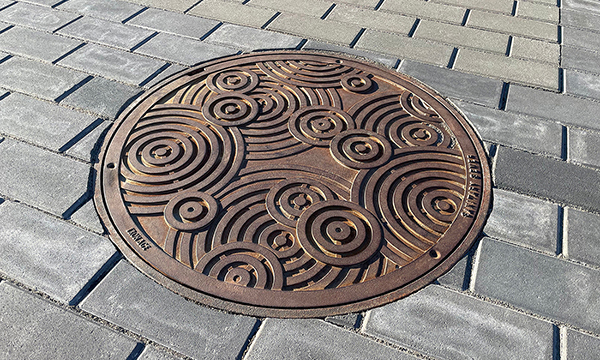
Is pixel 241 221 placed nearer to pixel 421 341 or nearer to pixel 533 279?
pixel 421 341

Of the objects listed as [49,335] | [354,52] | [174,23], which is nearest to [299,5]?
[354,52]

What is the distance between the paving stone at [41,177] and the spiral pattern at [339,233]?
42.4 inches

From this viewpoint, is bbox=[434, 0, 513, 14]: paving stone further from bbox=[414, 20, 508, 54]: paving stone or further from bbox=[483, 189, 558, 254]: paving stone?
bbox=[483, 189, 558, 254]: paving stone

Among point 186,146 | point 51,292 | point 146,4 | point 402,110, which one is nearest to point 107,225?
point 51,292

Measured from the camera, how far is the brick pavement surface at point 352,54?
5.67 feet

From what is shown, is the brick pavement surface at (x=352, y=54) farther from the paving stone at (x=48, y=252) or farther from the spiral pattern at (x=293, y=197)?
the spiral pattern at (x=293, y=197)

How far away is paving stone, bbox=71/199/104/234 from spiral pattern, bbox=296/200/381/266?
88cm

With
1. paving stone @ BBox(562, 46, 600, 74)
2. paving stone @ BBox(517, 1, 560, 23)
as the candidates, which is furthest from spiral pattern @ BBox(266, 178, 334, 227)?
paving stone @ BBox(517, 1, 560, 23)

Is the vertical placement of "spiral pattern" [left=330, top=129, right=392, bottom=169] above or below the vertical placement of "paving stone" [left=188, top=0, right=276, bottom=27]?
below

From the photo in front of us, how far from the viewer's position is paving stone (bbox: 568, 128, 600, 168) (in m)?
2.48

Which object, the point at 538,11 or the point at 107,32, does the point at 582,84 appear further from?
the point at 107,32

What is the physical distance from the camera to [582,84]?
305cm

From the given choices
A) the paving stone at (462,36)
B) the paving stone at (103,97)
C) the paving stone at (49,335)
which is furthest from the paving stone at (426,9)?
the paving stone at (49,335)

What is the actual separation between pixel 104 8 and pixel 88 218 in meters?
2.34
